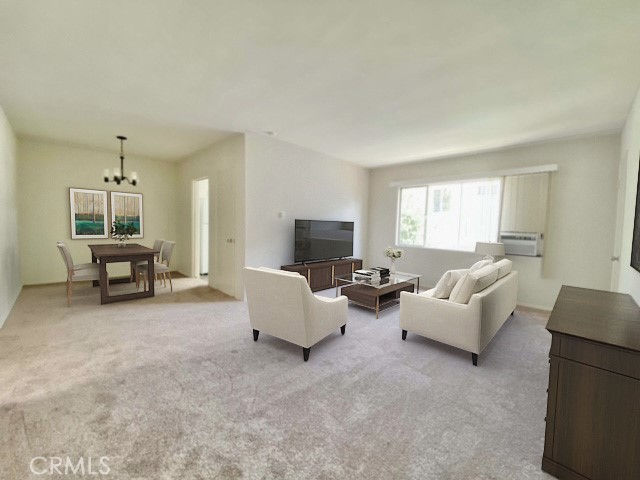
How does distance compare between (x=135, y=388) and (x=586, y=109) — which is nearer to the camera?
(x=135, y=388)

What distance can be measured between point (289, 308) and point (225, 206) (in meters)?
2.79

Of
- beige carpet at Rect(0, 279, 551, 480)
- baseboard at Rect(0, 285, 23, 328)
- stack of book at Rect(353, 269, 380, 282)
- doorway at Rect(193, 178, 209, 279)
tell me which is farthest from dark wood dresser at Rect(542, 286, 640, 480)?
doorway at Rect(193, 178, 209, 279)

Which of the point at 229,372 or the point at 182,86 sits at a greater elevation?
the point at 182,86

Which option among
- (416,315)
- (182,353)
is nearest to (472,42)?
(416,315)

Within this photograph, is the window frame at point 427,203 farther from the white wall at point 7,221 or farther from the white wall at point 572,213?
the white wall at point 7,221

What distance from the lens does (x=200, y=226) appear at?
6.12 meters

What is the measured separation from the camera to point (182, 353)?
2619mm

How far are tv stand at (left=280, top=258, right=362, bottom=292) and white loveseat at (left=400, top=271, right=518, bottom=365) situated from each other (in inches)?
82.0

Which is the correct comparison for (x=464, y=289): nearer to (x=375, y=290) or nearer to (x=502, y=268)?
(x=502, y=268)

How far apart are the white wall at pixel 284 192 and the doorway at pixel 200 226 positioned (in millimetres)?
1894

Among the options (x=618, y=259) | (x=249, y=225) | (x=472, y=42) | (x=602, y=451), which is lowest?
(x=602, y=451)

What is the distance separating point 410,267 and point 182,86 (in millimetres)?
4955

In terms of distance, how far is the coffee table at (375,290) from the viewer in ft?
12.2

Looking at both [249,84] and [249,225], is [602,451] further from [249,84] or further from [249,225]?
[249,225]
